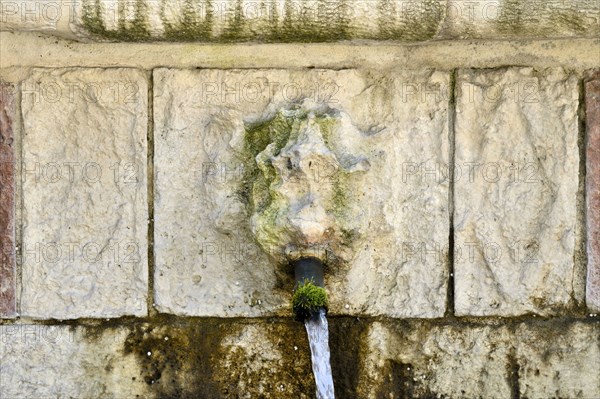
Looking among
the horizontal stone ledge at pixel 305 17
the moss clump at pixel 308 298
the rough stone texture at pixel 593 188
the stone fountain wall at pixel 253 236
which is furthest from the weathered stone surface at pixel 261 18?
the moss clump at pixel 308 298

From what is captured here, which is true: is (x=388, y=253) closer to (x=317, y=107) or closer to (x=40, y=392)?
(x=317, y=107)

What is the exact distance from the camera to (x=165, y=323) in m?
2.70

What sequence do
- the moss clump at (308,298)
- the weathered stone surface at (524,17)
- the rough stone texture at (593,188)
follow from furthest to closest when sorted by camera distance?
the rough stone texture at (593,188) < the moss clump at (308,298) < the weathered stone surface at (524,17)

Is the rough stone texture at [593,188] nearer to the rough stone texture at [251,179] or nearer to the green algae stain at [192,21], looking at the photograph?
the rough stone texture at [251,179]

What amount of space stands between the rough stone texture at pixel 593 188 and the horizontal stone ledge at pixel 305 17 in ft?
0.92

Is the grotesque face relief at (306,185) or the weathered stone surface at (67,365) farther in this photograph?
the weathered stone surface at (67,365)

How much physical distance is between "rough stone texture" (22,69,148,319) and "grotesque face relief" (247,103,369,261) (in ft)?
1.23

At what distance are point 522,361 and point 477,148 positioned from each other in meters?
0.62

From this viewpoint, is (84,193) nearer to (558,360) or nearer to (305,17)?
(305,17)

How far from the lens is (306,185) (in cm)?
252

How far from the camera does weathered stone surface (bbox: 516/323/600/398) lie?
2658 mm

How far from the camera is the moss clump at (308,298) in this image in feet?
8.18

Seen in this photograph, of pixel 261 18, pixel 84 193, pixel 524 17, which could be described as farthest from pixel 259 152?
pixel 524 17

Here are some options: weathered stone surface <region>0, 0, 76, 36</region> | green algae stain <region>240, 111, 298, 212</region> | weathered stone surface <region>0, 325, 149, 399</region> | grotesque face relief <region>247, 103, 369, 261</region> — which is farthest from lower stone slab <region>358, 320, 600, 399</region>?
weathered stone surface <region>0, 0, 76, 36</region>
